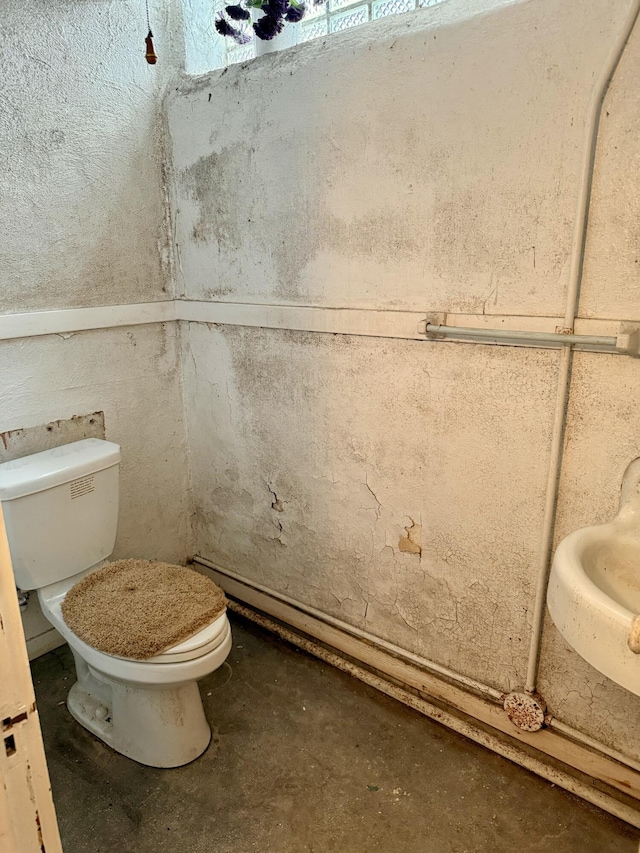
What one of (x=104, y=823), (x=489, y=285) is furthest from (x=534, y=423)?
(x=104, y=823)

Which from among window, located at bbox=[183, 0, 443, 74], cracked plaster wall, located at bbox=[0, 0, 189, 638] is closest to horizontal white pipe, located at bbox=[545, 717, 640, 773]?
cracked plaster wall, located at bbox=[0, 0, 189, 638]

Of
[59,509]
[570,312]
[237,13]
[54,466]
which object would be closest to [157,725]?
[59,509]

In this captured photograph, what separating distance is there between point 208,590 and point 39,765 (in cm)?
93

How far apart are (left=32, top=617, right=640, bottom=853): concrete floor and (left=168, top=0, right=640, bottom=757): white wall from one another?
0.22 metres

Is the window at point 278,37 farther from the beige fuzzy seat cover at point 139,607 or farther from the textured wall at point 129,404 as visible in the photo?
the beige fuzzy seat cover at point 139,607

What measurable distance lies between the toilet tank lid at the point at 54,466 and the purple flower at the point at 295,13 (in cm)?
140

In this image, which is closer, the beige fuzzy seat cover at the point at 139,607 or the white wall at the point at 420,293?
the white wall at the point at 420,293

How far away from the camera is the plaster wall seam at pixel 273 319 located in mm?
1411

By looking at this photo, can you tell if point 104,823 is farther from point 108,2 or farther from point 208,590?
point 108,2

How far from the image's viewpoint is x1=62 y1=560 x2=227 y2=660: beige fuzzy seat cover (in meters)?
1.49

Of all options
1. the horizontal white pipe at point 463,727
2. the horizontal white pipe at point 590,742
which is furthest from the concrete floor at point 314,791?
the horizontal white pipe at point 590,742

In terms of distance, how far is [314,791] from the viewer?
1.54 metres

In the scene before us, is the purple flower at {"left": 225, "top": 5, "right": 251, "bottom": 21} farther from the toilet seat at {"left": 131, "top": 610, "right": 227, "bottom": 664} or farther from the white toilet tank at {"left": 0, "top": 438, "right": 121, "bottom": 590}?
the toilet seat at {"left": 131, "top": 610, "right": 227, "bottom": 664}

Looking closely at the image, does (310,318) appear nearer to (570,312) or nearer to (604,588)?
(570,312)
